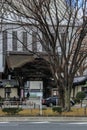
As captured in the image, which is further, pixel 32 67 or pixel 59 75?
pixel 32 67

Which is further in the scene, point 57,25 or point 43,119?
point 57,25

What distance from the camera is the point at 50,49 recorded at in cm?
3541

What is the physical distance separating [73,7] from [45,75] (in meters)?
28.7

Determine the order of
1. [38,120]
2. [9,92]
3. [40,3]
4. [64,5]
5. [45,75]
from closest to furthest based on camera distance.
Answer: [38,120]
[40,3]
[64,5]
[45,75]
[9,92]

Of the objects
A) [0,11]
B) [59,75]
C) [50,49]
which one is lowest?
[59,75]

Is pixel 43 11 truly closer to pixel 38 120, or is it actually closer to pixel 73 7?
pixel 73 7

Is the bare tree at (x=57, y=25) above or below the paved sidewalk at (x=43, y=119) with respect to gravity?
above

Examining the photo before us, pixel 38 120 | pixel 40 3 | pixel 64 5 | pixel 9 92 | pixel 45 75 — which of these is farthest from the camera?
pixel 9 92

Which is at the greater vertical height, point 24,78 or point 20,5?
point 20,5

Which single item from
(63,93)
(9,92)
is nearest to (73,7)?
(63,93)

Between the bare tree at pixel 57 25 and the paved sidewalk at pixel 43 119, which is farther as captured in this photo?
the bare tree at pixel 57 25

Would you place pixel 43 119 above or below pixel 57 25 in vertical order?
below

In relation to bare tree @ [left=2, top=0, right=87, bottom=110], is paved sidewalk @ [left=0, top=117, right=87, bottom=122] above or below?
below

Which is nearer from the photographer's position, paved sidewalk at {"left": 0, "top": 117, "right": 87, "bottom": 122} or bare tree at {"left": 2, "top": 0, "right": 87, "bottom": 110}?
paved sidewalk at {"left": 0, "top": 117, "right": 87, "bottom": 122}
